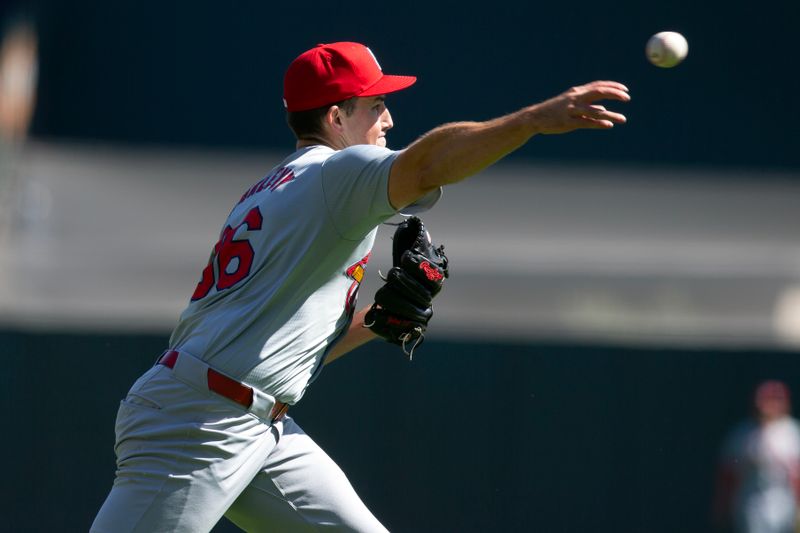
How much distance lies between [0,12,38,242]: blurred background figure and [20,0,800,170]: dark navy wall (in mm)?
169

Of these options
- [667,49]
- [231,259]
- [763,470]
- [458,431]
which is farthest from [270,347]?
[763,470]

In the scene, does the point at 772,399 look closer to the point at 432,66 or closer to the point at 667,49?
the point at 667,49

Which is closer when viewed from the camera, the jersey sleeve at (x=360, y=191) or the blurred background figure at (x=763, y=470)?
the jersey sleeve at (x=360, y=191)

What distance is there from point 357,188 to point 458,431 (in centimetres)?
416

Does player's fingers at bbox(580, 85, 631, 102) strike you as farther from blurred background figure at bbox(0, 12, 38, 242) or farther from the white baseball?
blurred background figure at bbox(0, 12, 38, 242)

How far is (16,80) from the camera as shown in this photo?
47.4ft

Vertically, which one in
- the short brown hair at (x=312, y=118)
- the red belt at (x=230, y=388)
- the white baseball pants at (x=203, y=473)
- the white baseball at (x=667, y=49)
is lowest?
the white baseball pants at (x=203, y=473)

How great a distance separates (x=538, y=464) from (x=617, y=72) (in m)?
8.84

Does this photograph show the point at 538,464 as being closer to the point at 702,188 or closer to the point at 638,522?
the point at 638,522

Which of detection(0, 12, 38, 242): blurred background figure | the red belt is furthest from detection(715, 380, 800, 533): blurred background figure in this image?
detection(0, 12, 38, 242): blurred background figure

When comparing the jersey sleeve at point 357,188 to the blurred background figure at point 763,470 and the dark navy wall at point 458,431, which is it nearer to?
the dark navy wall at point 458,431

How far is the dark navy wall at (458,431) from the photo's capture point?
621 cm

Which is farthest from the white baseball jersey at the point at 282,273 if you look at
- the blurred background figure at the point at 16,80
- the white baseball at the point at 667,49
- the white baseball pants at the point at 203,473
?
the blurred background figure at the point at 16,80

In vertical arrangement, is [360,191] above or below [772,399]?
above
